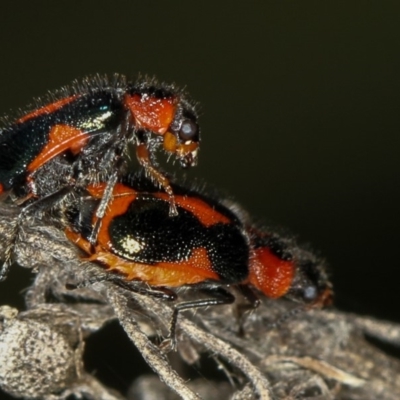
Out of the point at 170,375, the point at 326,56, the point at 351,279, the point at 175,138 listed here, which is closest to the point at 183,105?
the point at 175,138

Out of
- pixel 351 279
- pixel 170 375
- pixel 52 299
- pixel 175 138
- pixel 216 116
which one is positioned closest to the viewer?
pixel 170 375

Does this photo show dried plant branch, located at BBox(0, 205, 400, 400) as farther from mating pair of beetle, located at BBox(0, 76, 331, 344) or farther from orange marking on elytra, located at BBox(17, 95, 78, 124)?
orange marking on elytra, located at BBox(17, 95, 78, 124)

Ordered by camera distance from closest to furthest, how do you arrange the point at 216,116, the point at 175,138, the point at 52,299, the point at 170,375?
the point at 170,375, the point at 52,299, the point at 175,138, the point at 216,116

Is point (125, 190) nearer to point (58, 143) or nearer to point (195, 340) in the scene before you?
point (58, 143)

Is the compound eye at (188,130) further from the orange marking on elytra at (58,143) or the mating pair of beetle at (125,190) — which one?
the orange marking on elytra at (58,143)

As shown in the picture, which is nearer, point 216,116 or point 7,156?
point 7,156

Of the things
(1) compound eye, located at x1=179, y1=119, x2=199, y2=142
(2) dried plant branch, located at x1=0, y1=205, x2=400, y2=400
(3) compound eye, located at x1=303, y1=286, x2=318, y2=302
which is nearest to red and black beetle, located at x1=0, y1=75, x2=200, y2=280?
(1) compound eye, located at x1=179, y1=119, x2=199, y2=142

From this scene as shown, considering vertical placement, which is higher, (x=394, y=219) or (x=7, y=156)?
(x=394, y=219)

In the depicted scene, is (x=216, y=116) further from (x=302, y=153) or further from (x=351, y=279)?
(x=351, y=279)
